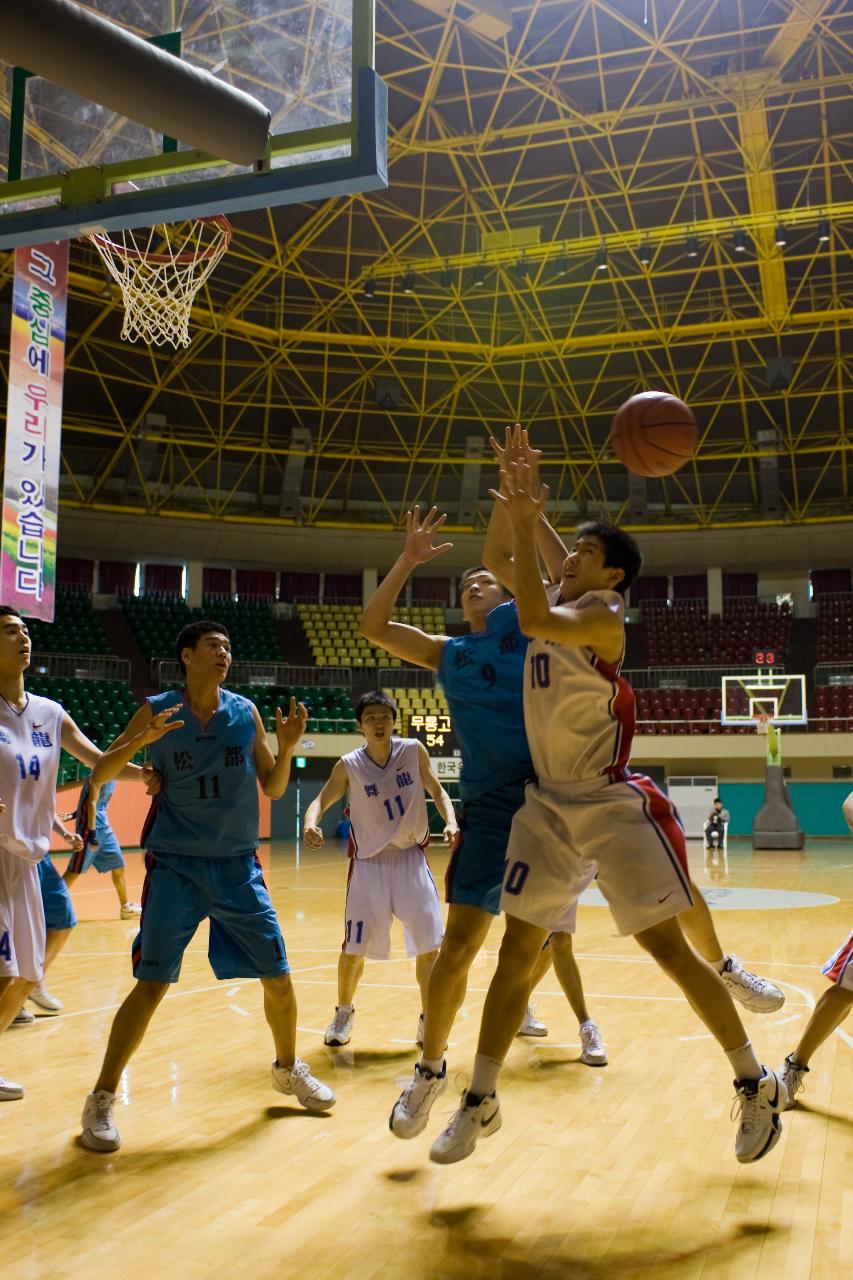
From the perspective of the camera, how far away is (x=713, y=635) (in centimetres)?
3052

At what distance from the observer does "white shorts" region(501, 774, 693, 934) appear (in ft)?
11.2

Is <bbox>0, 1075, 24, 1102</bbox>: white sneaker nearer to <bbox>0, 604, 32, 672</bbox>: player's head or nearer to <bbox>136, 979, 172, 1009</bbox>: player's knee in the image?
<bbox>136, 979, 172, 1009</bbox>: player's knee

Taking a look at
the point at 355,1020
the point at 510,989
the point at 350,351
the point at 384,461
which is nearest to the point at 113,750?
the point at 510,989

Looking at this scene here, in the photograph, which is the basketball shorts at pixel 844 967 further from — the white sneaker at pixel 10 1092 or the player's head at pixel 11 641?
the player's head at pixel 11 641

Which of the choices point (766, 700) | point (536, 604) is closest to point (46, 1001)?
point (536, 604)

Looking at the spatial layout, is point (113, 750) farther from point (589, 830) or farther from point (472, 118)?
point (472, 118)

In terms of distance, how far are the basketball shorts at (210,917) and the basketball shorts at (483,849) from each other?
809 mm

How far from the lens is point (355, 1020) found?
666cm

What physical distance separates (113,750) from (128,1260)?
6.25ft

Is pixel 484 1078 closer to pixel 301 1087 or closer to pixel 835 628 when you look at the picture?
pixel 301 1087

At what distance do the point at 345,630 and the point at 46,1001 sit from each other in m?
24.4

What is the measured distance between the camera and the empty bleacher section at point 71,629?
2572cm

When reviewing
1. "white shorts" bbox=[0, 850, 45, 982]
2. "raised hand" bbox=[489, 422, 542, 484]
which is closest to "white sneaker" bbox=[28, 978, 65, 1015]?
"white shorts" bbox=[0, 850, 45, 982]

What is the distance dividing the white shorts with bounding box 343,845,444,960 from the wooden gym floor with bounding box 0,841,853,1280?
21.3 inches
